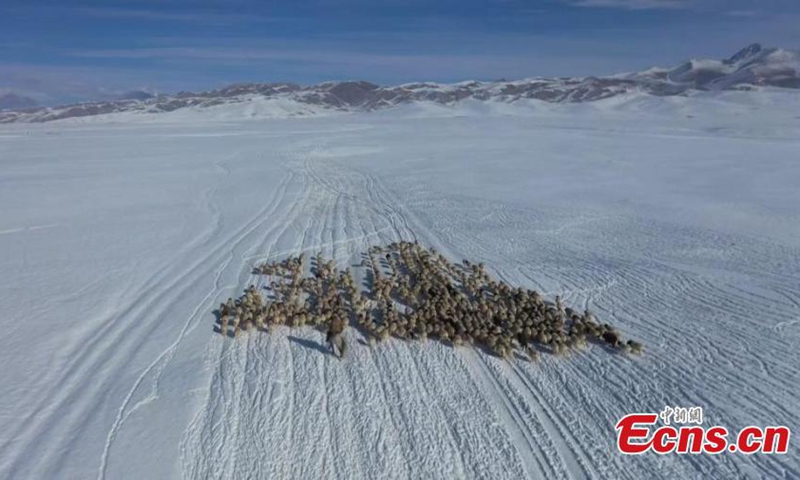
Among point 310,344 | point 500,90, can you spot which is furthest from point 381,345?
point 500,90

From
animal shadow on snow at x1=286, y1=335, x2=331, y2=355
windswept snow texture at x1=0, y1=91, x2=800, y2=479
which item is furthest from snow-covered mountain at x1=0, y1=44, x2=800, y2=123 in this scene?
animal shadow on snow at x1=286, y1=335, x2=331, y2=355

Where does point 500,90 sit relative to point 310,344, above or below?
below

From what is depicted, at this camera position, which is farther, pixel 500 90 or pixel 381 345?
pixel 500 90

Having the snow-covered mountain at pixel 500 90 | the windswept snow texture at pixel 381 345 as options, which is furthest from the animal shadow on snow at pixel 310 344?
the snow-covered mountain at pixel 500 90

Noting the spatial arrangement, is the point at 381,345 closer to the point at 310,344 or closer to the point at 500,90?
the point at 310,344
